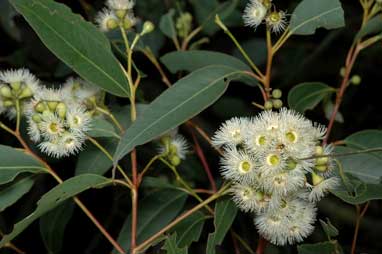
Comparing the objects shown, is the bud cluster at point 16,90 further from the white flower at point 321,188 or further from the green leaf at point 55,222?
the white flower at point 321,188

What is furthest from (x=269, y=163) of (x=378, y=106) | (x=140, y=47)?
(x=378, y=106)

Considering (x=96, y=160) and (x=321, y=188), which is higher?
(x=96, y=160)

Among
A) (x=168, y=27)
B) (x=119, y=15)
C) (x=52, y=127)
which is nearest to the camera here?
(x=52, y=127)

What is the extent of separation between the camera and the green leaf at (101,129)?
2.22 m

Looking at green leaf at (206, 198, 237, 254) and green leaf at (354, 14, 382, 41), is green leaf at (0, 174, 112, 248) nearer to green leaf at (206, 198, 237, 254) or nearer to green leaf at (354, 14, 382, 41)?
green leaf at (206, 198, 237, 254)

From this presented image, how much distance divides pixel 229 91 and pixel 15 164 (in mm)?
2664

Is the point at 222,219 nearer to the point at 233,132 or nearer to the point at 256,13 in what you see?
the point at 233,132

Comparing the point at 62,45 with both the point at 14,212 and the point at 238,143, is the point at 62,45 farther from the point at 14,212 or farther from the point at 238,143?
the point at 14,212

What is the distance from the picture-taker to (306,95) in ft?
8.54

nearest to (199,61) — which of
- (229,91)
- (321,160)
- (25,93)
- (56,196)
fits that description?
(25,93)

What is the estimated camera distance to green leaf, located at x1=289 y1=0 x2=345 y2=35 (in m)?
2.38

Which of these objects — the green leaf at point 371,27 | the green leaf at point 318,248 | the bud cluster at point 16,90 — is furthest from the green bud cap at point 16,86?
the green leaf at point 371,27

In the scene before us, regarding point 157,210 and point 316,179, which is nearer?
point 316,179

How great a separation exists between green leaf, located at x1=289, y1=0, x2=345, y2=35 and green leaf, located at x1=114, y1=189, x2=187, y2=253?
77 cm
